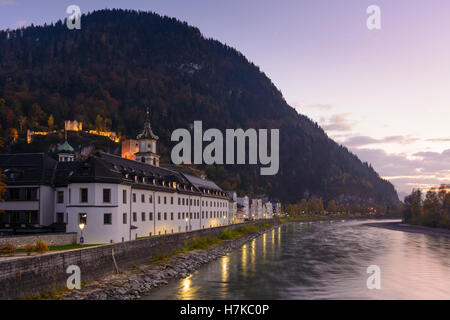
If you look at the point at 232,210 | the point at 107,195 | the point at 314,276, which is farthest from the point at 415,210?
the point at 107,195

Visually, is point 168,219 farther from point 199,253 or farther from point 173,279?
point 173,279

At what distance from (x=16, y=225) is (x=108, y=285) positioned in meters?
27.2

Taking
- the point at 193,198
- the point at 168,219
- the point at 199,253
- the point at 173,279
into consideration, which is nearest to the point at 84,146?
the point at 193,198

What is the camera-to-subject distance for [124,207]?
5122 centimetres

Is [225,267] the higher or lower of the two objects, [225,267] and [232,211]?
the lower

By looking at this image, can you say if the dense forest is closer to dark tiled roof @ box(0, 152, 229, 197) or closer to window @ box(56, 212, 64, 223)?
dark tiled roof @ box(0, 152, 229, 197)

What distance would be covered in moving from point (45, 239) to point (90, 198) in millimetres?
7694

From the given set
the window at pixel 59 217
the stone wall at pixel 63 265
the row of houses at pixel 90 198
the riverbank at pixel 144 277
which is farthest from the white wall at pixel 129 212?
the riverbank at pixel 144 277

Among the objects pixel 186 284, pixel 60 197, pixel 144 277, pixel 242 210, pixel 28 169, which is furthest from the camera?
pixel 242 210

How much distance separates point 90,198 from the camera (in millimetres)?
47438

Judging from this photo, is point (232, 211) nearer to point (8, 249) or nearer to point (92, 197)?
point (92, 197)

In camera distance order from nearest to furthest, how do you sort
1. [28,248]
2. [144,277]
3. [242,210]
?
[28,248]
[144,277]
[242,210]

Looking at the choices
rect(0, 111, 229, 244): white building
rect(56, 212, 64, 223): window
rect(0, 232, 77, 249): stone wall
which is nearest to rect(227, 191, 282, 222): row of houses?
rect(0, 111, 229, 244): white building

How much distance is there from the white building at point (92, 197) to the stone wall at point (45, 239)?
1697 millimetres
